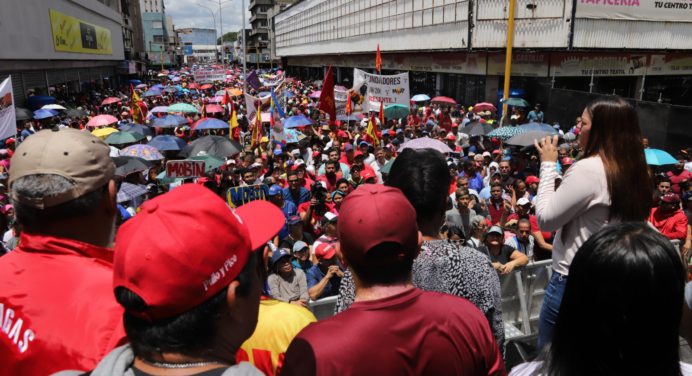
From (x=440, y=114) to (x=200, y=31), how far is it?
137500 mm

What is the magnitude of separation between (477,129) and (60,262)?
40.9 ft

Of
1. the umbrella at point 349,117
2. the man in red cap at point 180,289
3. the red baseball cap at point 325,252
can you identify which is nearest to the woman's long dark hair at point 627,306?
the man in red cap at point 180,289

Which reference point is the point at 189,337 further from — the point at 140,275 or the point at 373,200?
the point at 373,200

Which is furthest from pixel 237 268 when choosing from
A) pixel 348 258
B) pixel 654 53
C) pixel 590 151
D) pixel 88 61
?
pixel 88 61

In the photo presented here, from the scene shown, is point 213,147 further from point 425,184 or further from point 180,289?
point 180,289

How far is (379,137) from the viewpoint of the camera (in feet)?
42.7

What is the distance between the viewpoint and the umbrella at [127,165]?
7871 mm

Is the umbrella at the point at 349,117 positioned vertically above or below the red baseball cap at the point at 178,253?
below

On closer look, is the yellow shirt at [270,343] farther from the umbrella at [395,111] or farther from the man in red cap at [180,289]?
the umbrella at [395,111]

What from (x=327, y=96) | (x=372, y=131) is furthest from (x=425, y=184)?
(x=372, y=131)

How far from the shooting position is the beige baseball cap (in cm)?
159

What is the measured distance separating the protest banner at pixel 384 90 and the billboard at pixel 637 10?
10873 millimetres

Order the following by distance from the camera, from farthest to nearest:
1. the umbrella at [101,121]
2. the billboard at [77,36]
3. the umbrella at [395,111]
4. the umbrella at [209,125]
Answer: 1. the billboard at [77,36]
2. the umbrella at [395,111]
3. the umbrella at [101,121]
4. the umbrella at [209,125]

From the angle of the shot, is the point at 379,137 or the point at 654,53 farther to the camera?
the point at 654,53
